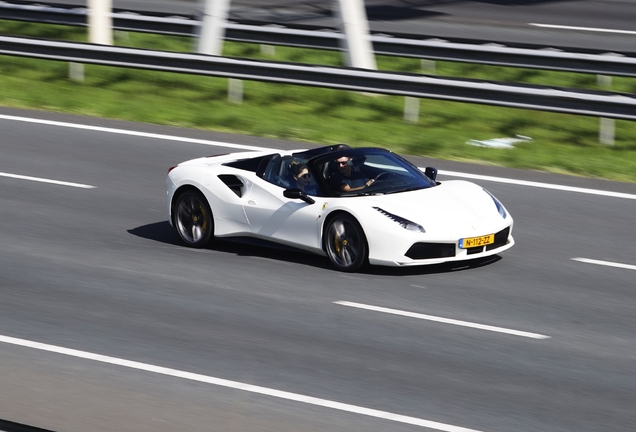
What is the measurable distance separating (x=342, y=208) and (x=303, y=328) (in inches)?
69.2

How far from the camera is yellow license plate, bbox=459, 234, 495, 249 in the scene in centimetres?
999

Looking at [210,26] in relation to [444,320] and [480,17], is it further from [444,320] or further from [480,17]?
[444,320]

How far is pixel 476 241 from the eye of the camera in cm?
1008

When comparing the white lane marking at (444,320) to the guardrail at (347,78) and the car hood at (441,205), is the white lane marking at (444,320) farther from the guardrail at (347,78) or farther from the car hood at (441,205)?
the guardrail at (347,78)

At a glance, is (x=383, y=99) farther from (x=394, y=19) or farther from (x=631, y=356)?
(x=631, y=356)

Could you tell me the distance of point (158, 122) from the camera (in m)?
17.1

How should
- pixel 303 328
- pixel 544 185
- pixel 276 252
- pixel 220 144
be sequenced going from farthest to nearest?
pixel 220 144
pixel 544 185
pixel 276 252
pixel 303 328

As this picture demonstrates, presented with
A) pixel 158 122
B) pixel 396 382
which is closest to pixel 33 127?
pixel 158 122

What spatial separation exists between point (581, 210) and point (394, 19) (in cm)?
1381

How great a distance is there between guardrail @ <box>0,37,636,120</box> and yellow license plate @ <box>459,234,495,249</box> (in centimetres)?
537

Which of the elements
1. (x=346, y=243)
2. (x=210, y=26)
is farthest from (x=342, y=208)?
(x=210, y=26)

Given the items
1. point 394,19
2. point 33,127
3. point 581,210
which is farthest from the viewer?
point 394,19

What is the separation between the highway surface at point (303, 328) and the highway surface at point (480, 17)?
10873mm

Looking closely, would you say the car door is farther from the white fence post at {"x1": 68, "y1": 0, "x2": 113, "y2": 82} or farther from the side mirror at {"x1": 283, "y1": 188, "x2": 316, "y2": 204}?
the white fence post at {"x1": 68, "y1": 0, "x2": 113, "y2": 82}
